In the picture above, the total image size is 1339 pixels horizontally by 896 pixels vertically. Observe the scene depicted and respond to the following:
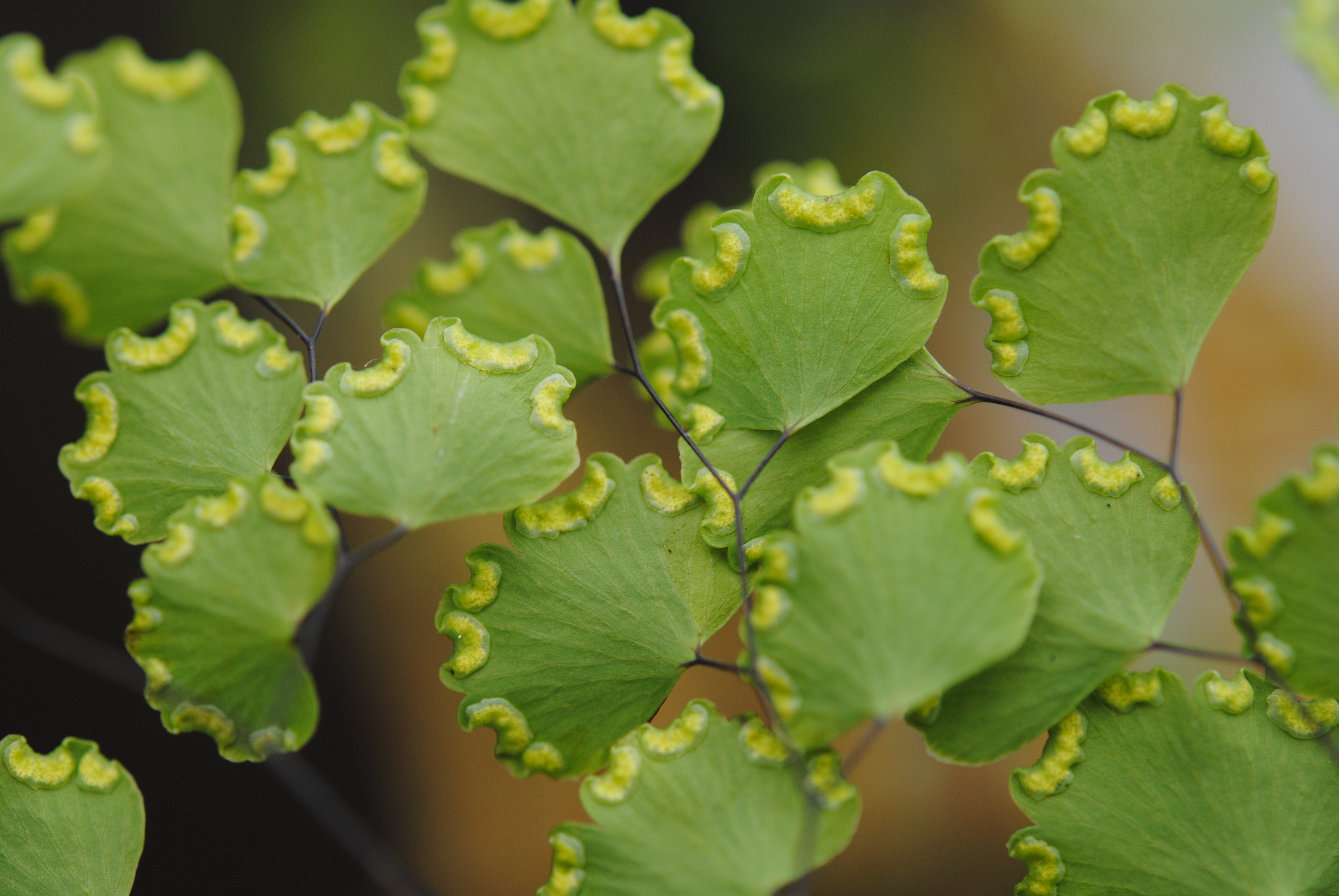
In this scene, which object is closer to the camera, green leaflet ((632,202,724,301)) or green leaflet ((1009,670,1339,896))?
green leaflet ((1009,670,1339,896))

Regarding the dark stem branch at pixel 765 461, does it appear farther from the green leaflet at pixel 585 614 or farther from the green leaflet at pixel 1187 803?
the green leaflet at pixel 1187 803

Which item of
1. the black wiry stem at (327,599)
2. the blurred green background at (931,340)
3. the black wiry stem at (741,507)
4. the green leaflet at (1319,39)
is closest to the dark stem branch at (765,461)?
the black wiry stem at (741,507)

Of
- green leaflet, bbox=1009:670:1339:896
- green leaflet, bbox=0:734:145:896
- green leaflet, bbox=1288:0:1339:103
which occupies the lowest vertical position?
green leaflet, bbox=0:734:145:896

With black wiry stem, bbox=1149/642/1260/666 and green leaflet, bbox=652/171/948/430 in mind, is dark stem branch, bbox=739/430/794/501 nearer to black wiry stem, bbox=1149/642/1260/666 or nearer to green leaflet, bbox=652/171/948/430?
green leaflet, bbox=652/171/948/430

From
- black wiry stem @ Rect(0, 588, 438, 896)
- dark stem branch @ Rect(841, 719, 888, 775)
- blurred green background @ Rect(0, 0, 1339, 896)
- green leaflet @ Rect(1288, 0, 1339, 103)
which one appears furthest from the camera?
blurred green background @ Rect(0, 0, 1339, 896)

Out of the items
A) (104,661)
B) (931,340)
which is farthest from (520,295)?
(931,340)

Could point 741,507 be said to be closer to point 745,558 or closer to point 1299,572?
point 745,558

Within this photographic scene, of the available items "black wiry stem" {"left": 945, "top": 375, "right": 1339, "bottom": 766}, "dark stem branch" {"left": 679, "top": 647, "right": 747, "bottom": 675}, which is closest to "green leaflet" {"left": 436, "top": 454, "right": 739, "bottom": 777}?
"dark stem branch" {"left": 679, "top": 647, "right": 747, "bottom": 675}
